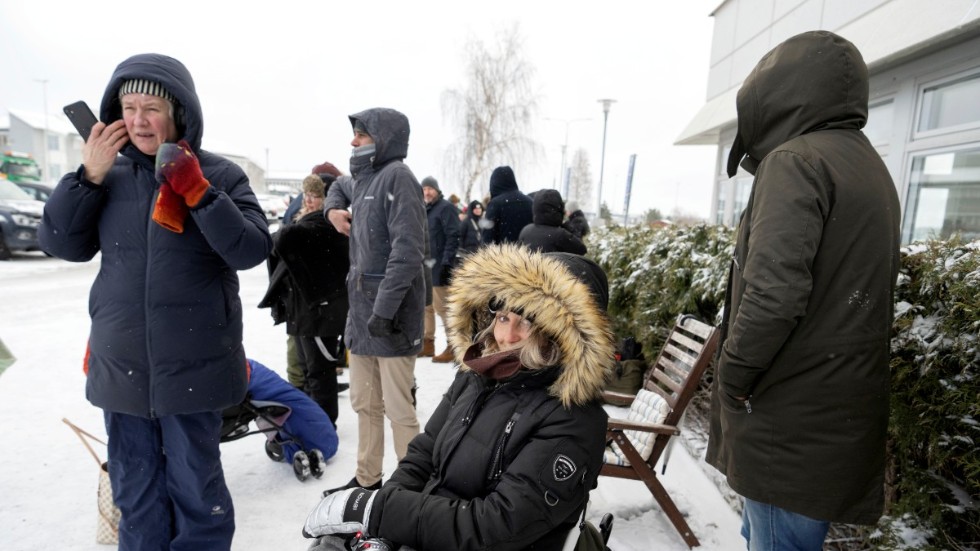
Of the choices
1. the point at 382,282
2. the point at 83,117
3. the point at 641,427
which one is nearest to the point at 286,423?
the point at 382,282

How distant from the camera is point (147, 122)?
6.36 feet

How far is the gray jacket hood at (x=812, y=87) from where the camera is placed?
61.1 inches

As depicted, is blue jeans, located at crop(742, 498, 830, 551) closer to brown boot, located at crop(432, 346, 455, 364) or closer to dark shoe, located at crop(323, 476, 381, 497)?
dark shoe, located at crop(323, 476, 381, 497)

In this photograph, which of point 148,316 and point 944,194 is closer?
point 148,316

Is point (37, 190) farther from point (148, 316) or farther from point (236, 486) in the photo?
point (148, 316)

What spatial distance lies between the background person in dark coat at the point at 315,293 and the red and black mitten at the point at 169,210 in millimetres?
1710

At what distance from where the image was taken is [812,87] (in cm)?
156

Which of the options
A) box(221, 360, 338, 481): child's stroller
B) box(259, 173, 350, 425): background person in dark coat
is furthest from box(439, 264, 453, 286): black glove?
box(221, 360, 338, 481): child's stroller

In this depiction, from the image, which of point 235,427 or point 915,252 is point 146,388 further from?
point 915,252

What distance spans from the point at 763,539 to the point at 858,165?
1.24m

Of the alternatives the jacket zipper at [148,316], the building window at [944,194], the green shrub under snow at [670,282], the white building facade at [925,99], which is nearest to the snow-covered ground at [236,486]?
the jacket zipper at [148,316]

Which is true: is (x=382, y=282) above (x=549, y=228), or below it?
below

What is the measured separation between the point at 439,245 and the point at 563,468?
5.08 metres

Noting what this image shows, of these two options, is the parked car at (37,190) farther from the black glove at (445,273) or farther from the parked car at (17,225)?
the black glove at (445,273)
